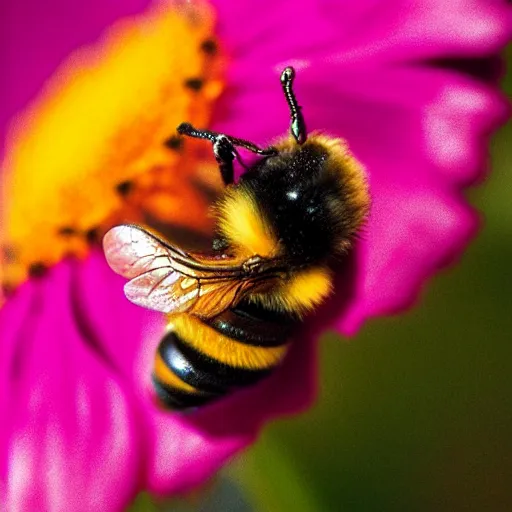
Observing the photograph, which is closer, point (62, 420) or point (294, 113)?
point (294, 113)

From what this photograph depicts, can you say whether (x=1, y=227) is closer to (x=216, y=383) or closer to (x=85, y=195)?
(x=85, y=195)

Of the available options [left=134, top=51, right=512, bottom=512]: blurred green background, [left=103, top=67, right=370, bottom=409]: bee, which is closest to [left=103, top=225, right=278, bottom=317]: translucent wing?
[left=103, top=67, right=370, bottom=409]: bee

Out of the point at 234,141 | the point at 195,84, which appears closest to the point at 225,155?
the point at 234,141

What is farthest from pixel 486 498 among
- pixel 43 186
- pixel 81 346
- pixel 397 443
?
pixel 43 186

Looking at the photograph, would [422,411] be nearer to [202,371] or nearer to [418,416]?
[418,416]

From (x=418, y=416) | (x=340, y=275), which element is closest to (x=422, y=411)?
(x=418, y=416)

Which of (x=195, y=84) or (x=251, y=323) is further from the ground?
(x=195, y=84)

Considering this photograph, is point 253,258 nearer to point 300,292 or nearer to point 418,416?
point 300,292
